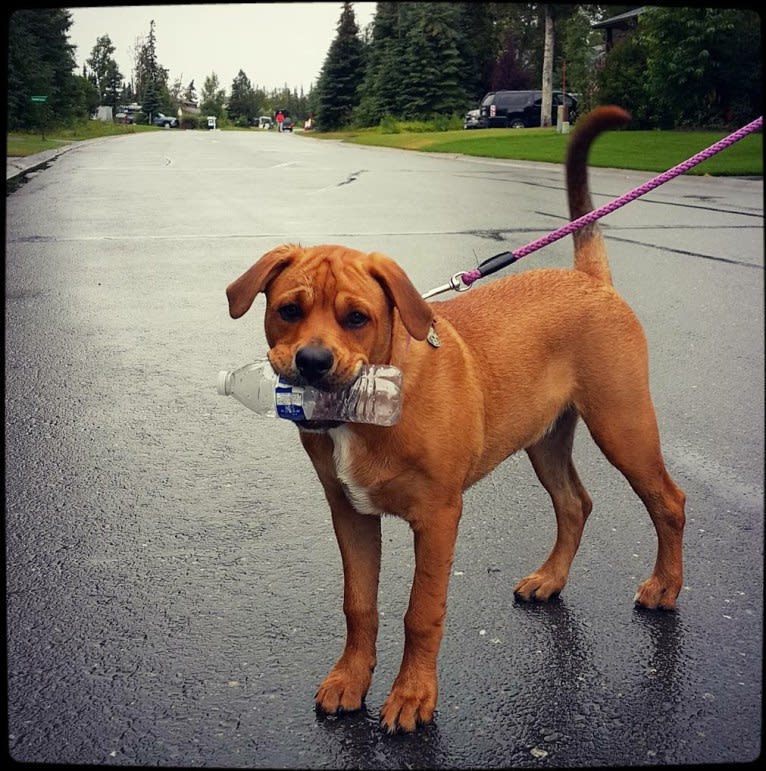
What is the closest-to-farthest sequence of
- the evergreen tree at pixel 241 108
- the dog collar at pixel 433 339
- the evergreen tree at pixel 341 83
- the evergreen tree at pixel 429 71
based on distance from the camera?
1. the dog collar at pixel 433 339
2. the evergreen tree at pixel 429 71
3. the evergreen tree at pixel 341 83
4. the evergreen tree at pixel 241 108

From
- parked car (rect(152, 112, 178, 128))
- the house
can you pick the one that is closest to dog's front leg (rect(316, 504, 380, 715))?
the house

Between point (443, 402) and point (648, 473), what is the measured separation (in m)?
1.01

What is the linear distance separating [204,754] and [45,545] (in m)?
1.72

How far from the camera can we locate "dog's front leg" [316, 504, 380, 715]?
3.07 metres

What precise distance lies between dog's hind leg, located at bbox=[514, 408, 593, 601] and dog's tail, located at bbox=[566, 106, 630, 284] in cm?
59

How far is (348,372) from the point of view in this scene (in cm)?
257

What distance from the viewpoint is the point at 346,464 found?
2.86 metres

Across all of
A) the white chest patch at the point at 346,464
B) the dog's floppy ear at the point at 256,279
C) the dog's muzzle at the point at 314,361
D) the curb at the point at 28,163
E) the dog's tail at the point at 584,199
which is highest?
the curb at the point at 28,163

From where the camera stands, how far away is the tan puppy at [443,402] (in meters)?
2.71

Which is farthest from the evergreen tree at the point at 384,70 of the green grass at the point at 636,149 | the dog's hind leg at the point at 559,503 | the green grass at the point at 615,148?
the dog's hind leg at the point at 559,503

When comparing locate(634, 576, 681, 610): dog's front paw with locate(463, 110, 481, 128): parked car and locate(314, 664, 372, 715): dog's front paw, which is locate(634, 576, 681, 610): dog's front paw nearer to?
locate(314, 664, 372, 715): dog's front paw

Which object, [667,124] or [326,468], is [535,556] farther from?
[667,124]

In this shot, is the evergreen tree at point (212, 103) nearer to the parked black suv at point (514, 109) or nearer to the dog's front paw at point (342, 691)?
the parked black suv at point (514, 109)

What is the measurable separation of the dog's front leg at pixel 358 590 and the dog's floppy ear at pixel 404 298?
0.66 m
